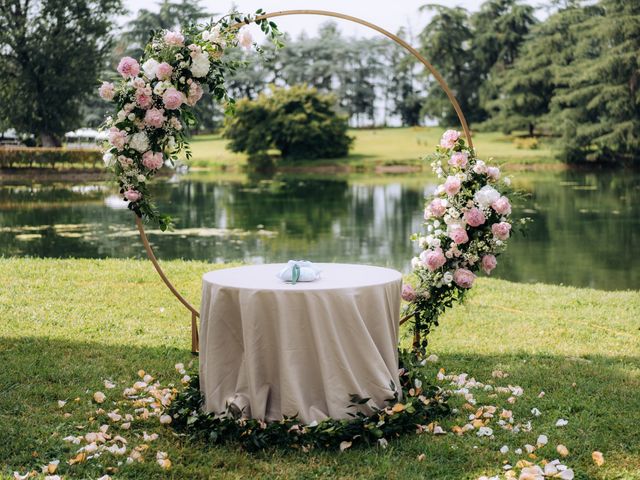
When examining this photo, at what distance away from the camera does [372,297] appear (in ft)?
12.9

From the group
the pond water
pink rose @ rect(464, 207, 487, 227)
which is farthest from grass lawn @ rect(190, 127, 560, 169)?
pink rose @ rect(464, 207, 487, 227)

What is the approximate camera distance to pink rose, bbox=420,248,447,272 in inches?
192

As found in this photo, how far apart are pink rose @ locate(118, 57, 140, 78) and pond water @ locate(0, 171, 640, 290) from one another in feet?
21.4

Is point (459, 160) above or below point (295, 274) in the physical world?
above

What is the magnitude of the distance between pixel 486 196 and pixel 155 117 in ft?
6.76

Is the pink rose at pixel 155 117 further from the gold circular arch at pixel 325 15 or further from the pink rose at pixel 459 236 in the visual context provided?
the pink rose at pixel 459 236

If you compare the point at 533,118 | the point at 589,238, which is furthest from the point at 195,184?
the point at 533,118

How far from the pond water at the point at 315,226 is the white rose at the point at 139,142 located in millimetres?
6374

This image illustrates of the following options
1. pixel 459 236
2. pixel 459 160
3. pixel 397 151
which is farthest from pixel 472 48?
pixel 459 236

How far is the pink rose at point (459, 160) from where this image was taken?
16.0 feet

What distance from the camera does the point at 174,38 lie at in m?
4.38

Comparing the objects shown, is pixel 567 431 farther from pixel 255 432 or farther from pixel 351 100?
pixel 351 100

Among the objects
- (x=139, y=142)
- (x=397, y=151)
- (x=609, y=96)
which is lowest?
(x=139, y=142)

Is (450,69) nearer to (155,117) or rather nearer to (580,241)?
(580,241)
